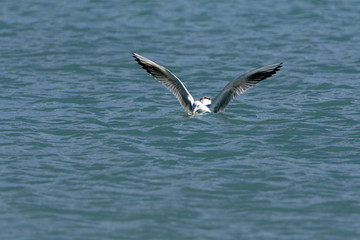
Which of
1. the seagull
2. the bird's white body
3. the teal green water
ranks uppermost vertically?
the seagull

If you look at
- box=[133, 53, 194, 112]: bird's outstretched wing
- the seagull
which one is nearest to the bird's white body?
the seagull

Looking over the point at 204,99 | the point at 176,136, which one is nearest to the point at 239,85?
the point at 204,99

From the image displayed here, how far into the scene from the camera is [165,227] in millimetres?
11000

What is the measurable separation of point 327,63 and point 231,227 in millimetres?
13425

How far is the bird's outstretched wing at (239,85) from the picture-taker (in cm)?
1670

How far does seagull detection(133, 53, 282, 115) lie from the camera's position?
1678cm

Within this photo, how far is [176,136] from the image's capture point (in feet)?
50.8

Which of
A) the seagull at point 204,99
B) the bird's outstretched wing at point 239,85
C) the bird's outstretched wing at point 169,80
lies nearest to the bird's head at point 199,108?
the seagull at point 204,99

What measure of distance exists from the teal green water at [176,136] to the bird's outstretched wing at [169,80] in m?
0.39

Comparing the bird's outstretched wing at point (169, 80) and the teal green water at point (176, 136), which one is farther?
the bird's outstretched wing at point (169, 80)

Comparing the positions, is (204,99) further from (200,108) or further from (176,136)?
(176,136)

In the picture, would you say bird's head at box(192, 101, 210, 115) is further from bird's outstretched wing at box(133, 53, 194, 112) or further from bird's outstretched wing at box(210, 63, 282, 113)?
bird's outstretched wing at box(210, 63, 282, 113)

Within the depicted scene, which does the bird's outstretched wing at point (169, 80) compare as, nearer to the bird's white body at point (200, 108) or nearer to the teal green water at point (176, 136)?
the bird's white body at point (200, 108)

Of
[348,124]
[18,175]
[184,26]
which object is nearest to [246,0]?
[184,26]
